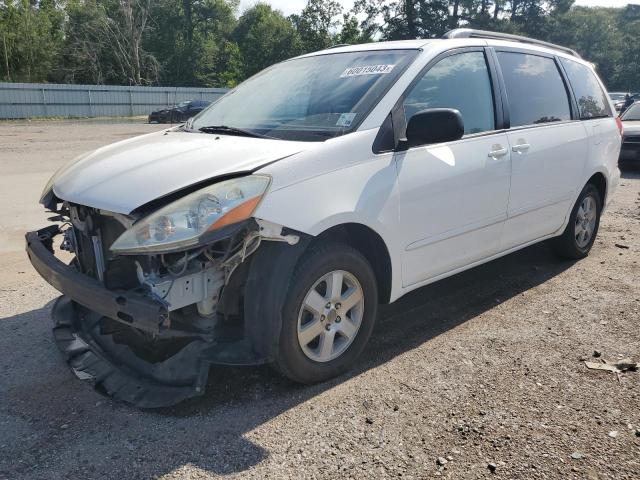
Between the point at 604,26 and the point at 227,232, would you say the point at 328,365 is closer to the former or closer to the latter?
the point at 227,232

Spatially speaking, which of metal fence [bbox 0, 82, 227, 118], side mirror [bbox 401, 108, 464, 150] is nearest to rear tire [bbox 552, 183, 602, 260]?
side mirror [bbox 401, 108, 464, 150]

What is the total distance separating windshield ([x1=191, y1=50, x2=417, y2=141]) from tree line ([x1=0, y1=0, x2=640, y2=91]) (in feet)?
161

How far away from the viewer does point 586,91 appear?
206 inches

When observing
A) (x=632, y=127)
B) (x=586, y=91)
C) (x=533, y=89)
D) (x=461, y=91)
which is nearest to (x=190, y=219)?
(x=461, y=91)

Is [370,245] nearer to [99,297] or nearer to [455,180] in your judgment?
[455,180]

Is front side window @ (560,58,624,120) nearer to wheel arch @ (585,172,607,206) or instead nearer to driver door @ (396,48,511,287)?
wheel arch @ (585,172,607,206)

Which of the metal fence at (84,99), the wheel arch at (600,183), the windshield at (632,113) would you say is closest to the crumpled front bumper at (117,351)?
the wheel arch at (600,183)

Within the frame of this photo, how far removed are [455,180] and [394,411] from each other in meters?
1.55

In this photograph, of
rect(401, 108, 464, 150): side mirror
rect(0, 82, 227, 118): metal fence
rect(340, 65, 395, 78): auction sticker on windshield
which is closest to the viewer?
rect(401, 108, 464, 150): side mirror

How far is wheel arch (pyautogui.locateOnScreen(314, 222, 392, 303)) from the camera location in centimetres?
308

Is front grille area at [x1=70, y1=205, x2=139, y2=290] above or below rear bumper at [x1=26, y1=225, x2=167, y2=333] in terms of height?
above

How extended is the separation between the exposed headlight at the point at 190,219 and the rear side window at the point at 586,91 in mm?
3790

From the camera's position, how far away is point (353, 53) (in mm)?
3854

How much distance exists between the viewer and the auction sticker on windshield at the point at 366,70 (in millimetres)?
3453
